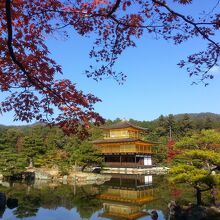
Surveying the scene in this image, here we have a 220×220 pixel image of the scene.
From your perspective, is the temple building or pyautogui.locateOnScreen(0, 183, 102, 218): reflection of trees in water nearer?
pyautogui.locateOnScreen(0, 183, 102, 218): reflection of trees in water

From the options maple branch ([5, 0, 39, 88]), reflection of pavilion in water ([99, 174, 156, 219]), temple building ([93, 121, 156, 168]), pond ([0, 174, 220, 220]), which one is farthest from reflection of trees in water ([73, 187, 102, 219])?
temple building ([93, 121, 156, 168])

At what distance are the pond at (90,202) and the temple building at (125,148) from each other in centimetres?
1429

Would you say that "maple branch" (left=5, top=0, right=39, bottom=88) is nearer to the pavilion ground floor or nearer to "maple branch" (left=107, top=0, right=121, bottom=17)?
"maple branch" (left=107, top=0, right=121, bottom=17)

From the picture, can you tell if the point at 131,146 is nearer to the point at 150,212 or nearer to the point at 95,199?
the point at 95,199

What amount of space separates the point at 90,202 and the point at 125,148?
1987cm

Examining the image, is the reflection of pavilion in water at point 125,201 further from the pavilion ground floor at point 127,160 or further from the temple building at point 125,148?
the temple building at point 125,148

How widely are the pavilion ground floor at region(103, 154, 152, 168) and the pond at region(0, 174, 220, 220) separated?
45.8 feet

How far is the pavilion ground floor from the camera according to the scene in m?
34.5

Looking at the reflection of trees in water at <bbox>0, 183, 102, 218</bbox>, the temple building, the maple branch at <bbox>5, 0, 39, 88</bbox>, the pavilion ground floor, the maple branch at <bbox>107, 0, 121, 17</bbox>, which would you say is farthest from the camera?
the temple building

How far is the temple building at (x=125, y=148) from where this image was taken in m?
34.8

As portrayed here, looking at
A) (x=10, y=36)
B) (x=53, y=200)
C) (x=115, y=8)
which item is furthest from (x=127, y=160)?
(x=10, y=36)

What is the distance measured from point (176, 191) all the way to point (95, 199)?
455cm

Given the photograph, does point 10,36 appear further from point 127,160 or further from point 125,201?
point 127,160

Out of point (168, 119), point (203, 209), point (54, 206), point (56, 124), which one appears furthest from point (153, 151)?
point (56, 124)
